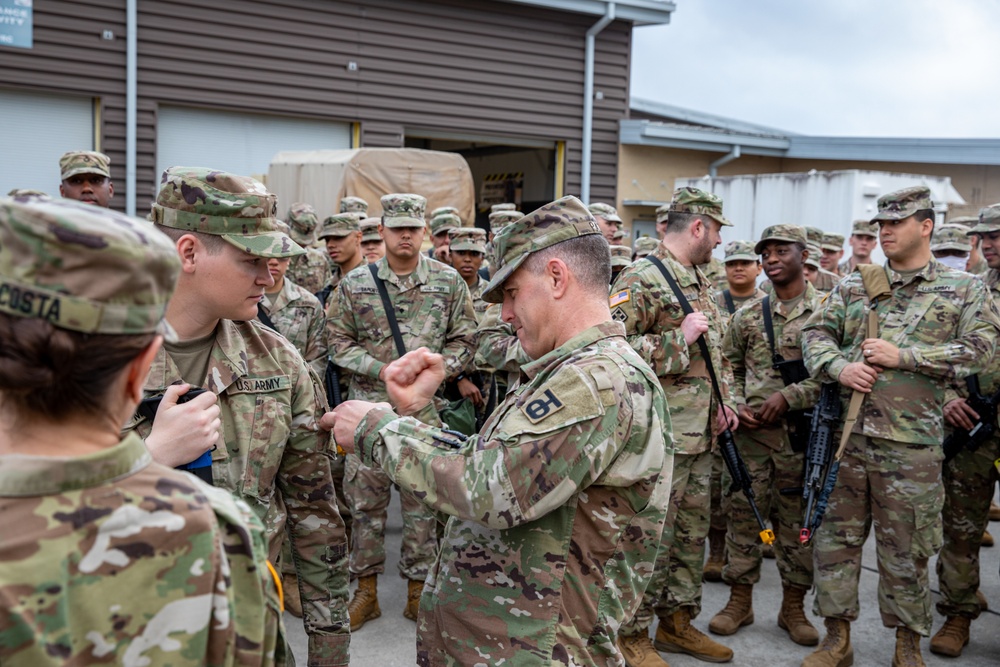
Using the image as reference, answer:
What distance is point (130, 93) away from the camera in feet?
36.1

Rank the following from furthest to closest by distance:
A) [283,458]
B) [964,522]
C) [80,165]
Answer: [80,165], [964,522], [283,458]

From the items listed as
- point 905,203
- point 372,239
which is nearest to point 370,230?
point 372,239

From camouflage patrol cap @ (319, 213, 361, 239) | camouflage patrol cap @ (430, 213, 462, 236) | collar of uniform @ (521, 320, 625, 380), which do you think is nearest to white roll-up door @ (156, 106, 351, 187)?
camouflage patrol cap @ (430, 213, 462, 236)

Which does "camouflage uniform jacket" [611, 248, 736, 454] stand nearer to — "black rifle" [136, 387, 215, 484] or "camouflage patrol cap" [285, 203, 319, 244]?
"black rifle" [136, 387, 215, 484]

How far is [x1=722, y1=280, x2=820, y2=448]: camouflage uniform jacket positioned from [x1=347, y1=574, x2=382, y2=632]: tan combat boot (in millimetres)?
2653

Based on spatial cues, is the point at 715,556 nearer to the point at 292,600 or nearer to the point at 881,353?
the point at 881,353

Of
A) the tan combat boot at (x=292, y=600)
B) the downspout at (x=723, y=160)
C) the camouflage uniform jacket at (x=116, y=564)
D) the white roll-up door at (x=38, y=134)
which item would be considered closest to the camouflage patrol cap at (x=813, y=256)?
the tan combat boot at (x=292, y=600)

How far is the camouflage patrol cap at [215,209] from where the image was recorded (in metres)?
2.40

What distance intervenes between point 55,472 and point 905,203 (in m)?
4.56

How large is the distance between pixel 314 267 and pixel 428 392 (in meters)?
5.36

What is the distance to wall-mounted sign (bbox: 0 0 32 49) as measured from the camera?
10.2 metres

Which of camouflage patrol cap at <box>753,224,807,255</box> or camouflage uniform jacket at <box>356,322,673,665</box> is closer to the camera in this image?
camouflage uniform jacket at <box>356,322,673,665</box>

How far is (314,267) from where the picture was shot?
24.8ft

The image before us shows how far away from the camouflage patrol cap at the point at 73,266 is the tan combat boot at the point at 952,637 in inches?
201
